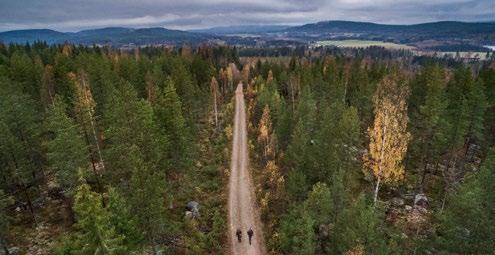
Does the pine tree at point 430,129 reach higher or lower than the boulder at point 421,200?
higher

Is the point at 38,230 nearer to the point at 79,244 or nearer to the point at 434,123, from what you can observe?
the point at 79,244

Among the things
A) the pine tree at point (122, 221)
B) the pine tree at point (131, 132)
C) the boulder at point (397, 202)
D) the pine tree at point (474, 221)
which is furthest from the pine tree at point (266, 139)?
the pine tree at point (122, 221)

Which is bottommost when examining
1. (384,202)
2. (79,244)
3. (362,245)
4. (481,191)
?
(384,202)

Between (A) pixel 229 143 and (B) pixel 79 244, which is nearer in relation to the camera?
(B) pixel 79 244

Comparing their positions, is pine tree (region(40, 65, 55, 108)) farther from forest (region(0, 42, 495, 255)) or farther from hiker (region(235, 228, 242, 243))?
hiker (region(235, 228, 242, 243))

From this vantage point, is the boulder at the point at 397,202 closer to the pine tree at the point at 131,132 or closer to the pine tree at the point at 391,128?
the pine tree at the point at 391,128

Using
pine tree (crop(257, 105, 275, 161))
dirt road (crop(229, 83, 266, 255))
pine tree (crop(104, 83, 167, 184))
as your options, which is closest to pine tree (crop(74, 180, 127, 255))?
pine tree (crop(104, 83, 167, 184))

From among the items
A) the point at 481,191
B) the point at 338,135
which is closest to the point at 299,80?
the point at 338,135
